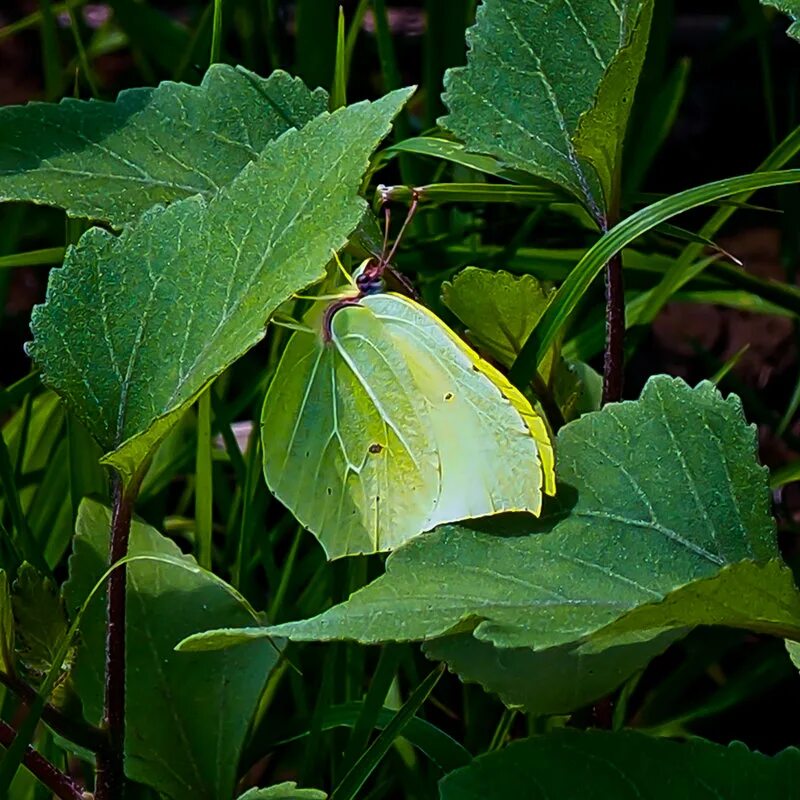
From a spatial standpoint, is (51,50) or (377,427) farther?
(51,50)

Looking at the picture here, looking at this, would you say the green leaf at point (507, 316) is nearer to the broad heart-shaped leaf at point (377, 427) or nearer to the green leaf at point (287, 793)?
the broad heart-shaped leaf at point (377, 427)

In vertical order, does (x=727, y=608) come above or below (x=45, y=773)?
above

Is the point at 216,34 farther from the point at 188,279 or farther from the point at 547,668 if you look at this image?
the point at 547,668

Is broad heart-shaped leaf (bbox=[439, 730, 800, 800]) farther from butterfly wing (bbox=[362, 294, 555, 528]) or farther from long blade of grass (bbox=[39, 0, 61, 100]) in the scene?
long blade of grass (bbox=[39, 0, 61, 100])

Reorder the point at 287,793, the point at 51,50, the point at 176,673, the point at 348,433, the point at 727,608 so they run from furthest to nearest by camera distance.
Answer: the point at 51,50 < the point at 348,433 < the point at 176,673 < the point at 287,793 < the point at 727,608

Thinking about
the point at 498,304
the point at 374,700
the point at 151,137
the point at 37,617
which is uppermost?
the point at 151,137

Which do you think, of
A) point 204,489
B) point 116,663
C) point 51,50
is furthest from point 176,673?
point 51,50

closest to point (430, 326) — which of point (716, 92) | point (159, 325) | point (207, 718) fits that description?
point (159, 325)

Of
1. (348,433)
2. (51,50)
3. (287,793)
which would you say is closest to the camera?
(287,793)
